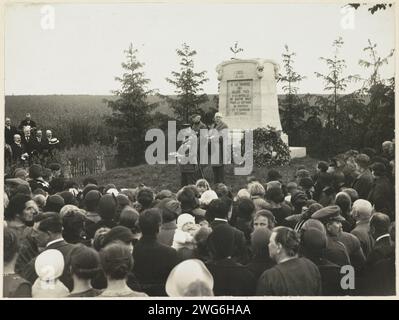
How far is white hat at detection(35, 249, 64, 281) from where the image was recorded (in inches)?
218

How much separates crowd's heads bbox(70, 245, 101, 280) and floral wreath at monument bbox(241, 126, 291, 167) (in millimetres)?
4917

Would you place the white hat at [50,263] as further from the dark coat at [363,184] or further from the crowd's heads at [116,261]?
the dark coat at [363,184]

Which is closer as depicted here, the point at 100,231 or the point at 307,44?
the point at 100,231

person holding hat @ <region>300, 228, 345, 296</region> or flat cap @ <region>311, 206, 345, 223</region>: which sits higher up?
flat cap @ <region>311, 206, 345, 223</region>

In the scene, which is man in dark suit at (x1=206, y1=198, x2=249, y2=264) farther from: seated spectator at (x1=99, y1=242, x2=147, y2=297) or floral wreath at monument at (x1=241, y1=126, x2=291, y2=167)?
floral wreath at monument at (x1=241, y1=126, x2=291, y2=167)

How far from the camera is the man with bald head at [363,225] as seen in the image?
6328mm

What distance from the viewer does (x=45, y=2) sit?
8.21 metres

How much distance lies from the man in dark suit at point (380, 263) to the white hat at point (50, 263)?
3.49 m

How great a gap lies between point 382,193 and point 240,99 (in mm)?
4523

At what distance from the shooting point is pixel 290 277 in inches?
211

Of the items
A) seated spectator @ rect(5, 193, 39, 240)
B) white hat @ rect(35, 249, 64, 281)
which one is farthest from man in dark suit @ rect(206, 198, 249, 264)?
seated spectator @ rect(5, 193, 39, 240)
